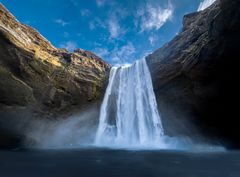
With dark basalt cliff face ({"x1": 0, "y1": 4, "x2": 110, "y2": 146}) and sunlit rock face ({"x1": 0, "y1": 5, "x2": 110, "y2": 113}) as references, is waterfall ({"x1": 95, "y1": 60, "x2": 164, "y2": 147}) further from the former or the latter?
sunlit rock face ({"x1": 0, "y1": 5, "x2": 110, "y2": 113})

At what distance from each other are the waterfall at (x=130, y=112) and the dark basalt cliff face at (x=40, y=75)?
1.87 meters

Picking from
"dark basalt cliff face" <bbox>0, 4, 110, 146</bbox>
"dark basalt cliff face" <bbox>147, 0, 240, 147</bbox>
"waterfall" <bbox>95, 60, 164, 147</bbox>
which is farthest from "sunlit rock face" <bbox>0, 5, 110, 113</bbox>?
"dark basalt cliff face" <bbox>147, 0, 240, 147</bbox>

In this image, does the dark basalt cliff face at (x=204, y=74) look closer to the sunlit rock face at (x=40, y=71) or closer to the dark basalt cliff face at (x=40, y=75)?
the sunlit rock face at (x=40, y=71)

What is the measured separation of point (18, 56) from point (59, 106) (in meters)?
7.09

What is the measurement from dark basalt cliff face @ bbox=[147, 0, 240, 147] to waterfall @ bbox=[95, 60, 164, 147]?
4.57 feet

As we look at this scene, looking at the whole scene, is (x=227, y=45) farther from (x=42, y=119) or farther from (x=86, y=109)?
(x=42, y=119)

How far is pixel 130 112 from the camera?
3222 cm

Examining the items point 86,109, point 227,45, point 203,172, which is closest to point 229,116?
point 227,45

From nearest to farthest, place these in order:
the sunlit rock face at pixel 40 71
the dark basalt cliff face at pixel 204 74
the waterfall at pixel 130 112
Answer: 1. the dark basalt cliff face at pixel 204 74
2. the sunlit rock face at pixel 40 71
3. the waterfall at pixel 130 112

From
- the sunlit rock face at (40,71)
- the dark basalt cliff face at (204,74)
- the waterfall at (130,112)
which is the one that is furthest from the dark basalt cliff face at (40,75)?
the dark basalt cliff face at (204,74)

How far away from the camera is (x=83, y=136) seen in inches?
1300

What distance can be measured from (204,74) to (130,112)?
10709mm

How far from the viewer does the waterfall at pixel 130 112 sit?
3073 cm

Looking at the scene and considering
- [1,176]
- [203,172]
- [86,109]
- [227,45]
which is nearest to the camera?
[1,176]
